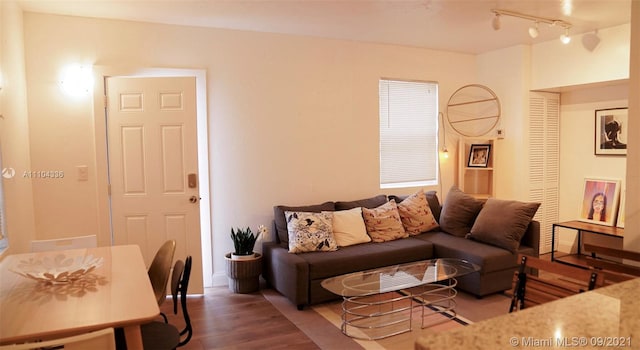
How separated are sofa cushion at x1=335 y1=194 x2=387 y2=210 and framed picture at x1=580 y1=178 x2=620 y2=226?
7.74ft

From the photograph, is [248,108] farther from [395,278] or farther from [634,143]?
[634,143]

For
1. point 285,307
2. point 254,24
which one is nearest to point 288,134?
point 254,24

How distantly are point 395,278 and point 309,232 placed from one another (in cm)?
98

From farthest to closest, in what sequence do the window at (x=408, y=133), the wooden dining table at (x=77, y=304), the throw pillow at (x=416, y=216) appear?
1. the window at (x=408, y=133)
2. the throw pillow at (x=416, y=216)
3. the wooden dining table at (x=77, y=304)

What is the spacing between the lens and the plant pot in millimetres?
3904

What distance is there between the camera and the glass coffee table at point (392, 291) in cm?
305

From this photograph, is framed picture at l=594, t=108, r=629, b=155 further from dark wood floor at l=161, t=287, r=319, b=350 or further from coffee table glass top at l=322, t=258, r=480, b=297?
dark wood floor at l=161, t=287, r=319, b=350

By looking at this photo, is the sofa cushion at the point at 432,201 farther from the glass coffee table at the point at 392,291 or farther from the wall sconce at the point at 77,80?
the wall sconce at the point at 77,80

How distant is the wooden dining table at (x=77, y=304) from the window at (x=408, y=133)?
3.41 metres

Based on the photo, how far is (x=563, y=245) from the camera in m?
5.27

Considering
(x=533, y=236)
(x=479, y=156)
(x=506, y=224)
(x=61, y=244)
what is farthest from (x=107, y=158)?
(x=479, y=156)

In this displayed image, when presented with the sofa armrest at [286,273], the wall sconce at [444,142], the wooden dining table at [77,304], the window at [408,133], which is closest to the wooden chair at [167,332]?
the wooden dining table at [77,304]

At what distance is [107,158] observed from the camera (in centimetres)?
371

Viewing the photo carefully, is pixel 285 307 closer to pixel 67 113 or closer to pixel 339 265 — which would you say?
pixel 339 265
